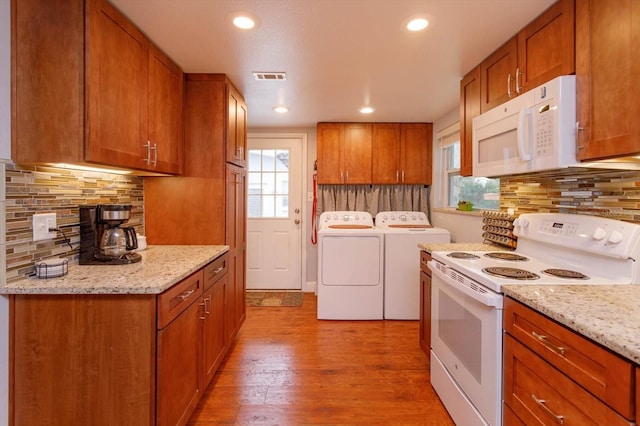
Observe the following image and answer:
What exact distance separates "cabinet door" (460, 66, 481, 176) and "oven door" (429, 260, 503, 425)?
85 centimetres

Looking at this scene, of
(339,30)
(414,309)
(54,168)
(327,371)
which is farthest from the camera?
(414,309)

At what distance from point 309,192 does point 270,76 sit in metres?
1.86

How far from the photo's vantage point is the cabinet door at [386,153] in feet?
12.0

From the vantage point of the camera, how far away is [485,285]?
4.39 feet

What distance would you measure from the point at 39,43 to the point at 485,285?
2.16 m

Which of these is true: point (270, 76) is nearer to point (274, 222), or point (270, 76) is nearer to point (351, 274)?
point (351, 274)

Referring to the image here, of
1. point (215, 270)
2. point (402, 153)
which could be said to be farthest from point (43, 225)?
point (402, 153)

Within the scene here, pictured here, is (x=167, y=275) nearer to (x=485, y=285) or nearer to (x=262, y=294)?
(x=485, y=285)

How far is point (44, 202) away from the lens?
57.9 inches

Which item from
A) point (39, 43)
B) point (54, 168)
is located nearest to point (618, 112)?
point (39, 43)

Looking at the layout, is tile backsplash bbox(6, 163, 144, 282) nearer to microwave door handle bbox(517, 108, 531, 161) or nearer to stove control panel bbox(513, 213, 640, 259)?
microwave door handle bbox(517, 108, 531, 161)

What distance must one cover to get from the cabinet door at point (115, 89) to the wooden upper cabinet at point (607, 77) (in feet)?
6.80

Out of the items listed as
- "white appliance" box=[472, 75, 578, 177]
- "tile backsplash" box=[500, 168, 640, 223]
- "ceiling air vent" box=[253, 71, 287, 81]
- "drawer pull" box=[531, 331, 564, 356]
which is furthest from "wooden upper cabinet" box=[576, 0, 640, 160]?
"ceiling air vent" box=[253, 71, 287, 81]

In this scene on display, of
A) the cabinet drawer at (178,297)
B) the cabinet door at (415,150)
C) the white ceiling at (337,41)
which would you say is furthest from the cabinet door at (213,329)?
the cabinet door at (415,150)
